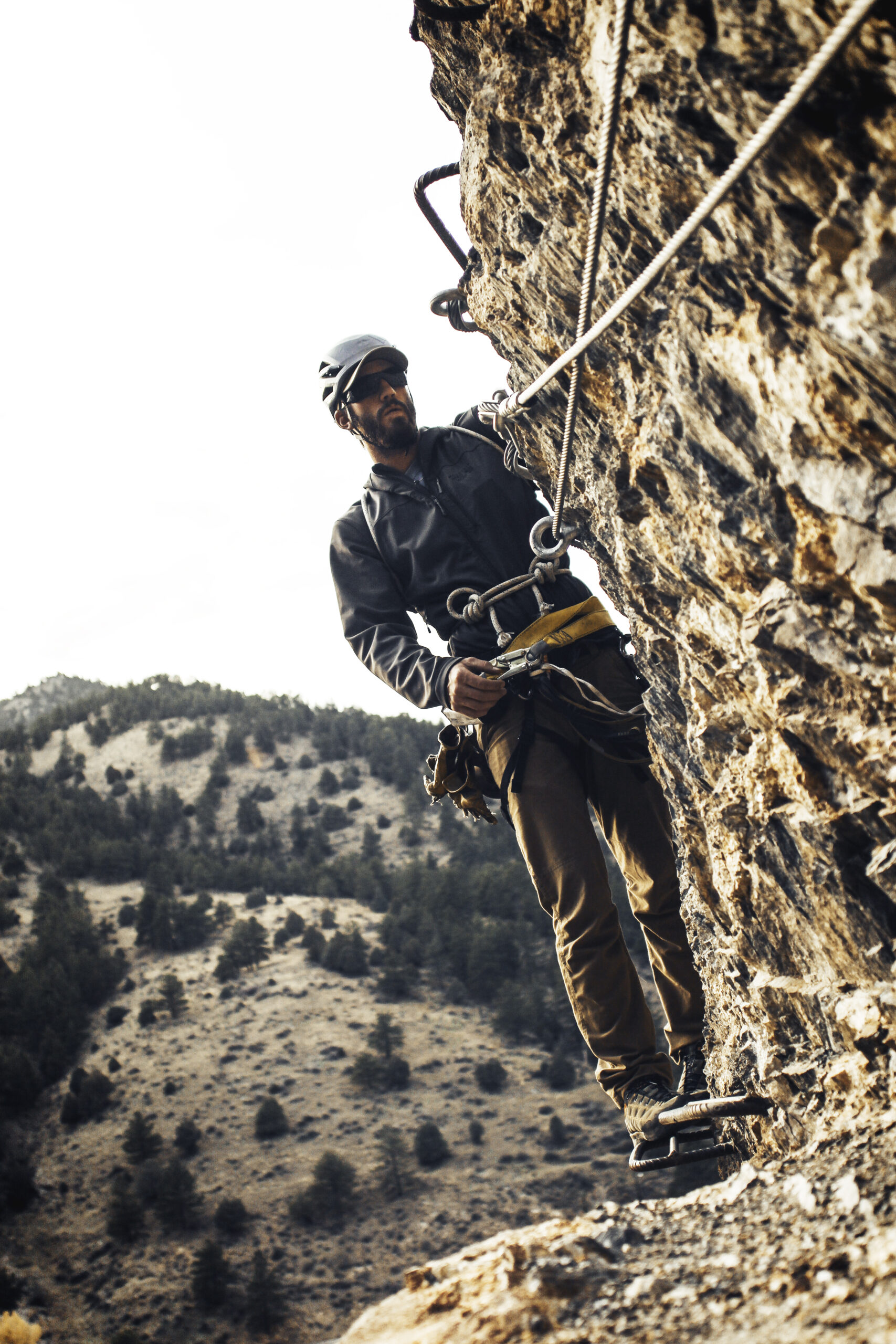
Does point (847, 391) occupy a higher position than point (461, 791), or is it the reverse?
point (847, 391)

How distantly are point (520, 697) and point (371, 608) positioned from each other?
850 millimetres

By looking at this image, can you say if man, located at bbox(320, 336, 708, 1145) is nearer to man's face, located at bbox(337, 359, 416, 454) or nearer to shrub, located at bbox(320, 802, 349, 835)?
man's face, located at bbox(337, 359, 416, 454)

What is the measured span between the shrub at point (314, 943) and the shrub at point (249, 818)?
9097 mm

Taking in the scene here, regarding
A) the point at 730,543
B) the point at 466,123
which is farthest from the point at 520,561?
the point at 466,123

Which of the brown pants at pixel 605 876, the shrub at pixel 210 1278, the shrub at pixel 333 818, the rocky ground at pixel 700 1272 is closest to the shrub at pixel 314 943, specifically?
the shrub at pixel 333 818

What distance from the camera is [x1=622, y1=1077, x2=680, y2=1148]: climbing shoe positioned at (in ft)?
10.5

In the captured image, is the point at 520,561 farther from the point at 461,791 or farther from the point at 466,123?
the point at 466,123

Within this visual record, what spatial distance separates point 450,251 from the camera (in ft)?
13.0

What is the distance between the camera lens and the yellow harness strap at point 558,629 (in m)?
3.63

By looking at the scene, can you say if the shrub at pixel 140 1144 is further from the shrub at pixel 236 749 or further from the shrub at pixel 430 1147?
the shrub at pixel 236 749

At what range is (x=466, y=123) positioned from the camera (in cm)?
338

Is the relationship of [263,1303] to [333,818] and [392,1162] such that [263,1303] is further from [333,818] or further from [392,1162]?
[333,818]

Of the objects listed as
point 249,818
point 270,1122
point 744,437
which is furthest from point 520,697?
point 249,818

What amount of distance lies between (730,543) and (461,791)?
176 centimetres
